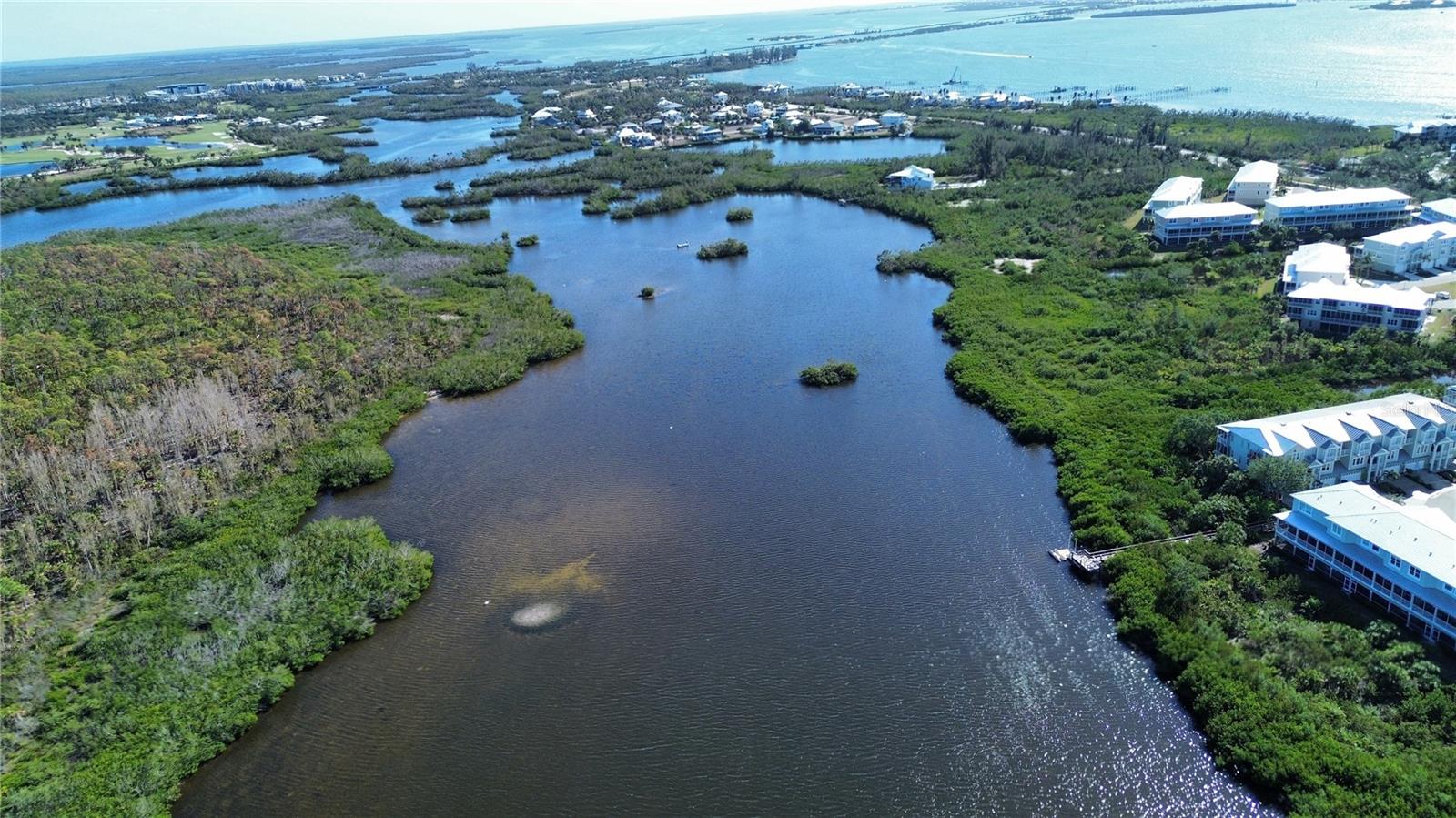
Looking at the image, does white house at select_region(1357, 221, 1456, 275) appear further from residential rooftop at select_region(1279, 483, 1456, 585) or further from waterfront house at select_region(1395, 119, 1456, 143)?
waterfront house at select_region(1395, 119, 1456, 143)

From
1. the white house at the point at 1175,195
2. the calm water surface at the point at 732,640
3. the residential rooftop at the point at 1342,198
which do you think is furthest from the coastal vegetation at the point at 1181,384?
the residential rooftop at the point at 1342,198

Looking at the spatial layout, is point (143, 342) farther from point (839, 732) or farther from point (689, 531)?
point (839, 732)

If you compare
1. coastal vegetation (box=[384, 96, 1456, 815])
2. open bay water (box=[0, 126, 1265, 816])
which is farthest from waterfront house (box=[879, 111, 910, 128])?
open bay water (box=[0, 126, 1265, 816])

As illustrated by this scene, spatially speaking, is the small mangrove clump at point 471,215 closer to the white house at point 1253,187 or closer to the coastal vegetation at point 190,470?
the coastal vegetation at point 190,470

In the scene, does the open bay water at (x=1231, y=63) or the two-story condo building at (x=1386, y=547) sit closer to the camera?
the two-story condo building at (x=1386, y=547)

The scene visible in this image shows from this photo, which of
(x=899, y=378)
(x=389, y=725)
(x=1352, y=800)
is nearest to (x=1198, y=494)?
(x=1352, y=800)
